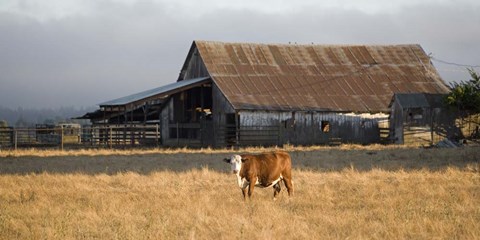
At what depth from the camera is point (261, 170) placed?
1432cm

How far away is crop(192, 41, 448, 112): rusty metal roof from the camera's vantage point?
128ft

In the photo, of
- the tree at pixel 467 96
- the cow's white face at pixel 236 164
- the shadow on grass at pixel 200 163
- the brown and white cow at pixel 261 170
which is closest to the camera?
the cow's white face at pixel 236 164

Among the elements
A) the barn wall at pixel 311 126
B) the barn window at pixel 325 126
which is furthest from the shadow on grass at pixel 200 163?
the barn window at pixel 325 126

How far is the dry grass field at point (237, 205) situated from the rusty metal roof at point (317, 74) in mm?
17398

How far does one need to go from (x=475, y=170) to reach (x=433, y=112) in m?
19.9

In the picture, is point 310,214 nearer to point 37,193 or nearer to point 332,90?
point 37,193

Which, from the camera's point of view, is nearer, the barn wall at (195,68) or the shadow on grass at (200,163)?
the shadow on grass at (200,163)

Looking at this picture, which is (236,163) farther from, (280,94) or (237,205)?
(280,94)

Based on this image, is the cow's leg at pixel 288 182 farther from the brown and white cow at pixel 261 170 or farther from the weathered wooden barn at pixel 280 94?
the weathered wooden barn at pixel 280 94

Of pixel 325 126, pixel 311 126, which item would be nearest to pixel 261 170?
pixel 311 126

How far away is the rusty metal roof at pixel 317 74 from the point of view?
128 feet

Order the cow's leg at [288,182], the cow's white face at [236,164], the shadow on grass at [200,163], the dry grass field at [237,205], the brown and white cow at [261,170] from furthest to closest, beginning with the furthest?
the shadow on grass at [200,163] → the cow's leg at [288,182] → the brown and white cow at [261,170] → the cow's white face at [236,164] → the dry grass field at [237,205]

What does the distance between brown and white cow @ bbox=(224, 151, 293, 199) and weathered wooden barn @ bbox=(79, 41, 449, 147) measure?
2196 cm

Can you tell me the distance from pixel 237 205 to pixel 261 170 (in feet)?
5.26
